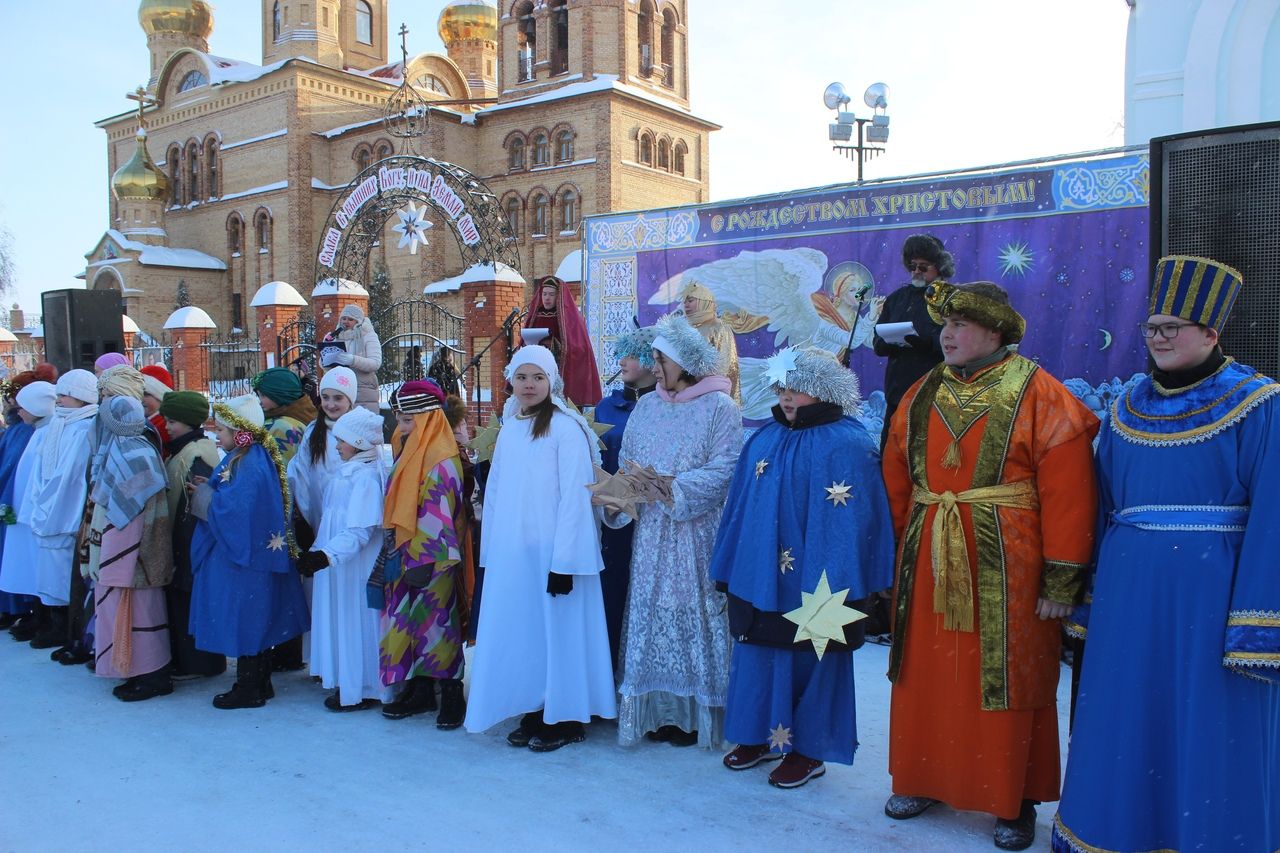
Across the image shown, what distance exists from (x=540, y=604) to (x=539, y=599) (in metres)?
0.02

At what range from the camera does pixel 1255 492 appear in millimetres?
2678

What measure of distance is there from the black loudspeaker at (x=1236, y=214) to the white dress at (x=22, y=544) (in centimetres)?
651

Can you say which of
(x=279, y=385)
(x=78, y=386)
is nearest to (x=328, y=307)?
(x=78, y=386)

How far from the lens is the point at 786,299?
7547mm

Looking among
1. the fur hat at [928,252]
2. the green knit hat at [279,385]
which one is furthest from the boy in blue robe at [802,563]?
the green knit hat at [279,385]

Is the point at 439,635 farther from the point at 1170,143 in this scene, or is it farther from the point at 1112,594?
the point at 1170,143

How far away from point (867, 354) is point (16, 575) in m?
6.08

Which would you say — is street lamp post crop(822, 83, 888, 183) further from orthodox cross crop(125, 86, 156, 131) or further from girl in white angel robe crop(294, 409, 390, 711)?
orthodox cross crop(125, 86, 156, 131)

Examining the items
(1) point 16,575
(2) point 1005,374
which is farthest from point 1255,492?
(1) point 16,575

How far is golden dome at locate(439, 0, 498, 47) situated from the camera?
130 feet

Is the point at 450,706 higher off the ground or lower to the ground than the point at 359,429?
lower

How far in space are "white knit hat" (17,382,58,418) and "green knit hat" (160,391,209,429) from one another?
1.69 m

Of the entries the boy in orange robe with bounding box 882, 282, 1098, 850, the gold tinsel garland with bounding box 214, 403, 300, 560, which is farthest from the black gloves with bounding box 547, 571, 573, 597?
the gold tinsel garland with bounding box 214, 403, 300, 560

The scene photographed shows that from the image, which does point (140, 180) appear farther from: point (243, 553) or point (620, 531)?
point (620, 531)
